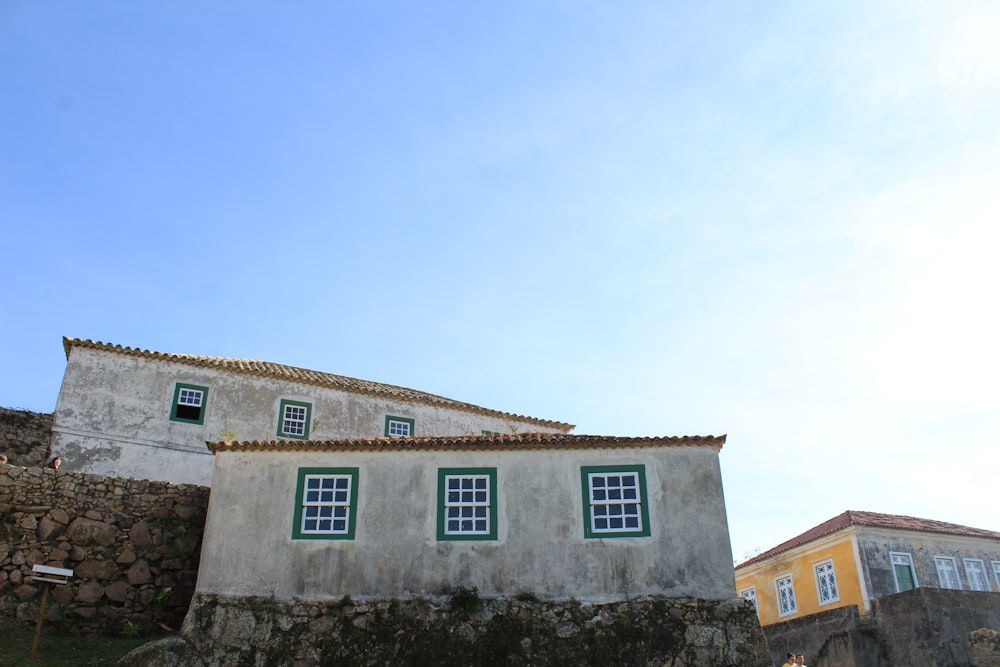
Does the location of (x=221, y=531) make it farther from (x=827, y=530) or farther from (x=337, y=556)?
(x=827, y=530)

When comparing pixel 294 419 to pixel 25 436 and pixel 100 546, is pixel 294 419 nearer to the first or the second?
pixel 25 436

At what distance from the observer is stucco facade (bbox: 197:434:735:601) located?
18.8 meters

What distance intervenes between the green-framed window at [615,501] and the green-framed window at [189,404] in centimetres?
1358

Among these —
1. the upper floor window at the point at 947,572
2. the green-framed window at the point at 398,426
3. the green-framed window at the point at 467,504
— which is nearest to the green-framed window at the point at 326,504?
the green-framed window at the point at 467,504

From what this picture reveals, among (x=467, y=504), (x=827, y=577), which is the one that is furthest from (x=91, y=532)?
(x=827, y=577)

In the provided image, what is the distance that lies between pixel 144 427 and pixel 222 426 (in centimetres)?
227

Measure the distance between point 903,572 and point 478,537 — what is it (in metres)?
16.2

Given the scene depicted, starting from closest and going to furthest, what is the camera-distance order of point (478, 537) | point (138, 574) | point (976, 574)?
point (478, 537) < point (138, 574) < point (976, 574)

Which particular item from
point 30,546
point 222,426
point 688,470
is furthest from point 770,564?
point 30,546

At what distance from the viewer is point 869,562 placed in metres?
27.8

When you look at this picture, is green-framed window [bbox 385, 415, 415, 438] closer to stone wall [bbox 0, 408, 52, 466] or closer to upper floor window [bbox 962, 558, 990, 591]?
stone wall [bbox 0, 408, 52, 466]

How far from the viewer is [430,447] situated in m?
20.0

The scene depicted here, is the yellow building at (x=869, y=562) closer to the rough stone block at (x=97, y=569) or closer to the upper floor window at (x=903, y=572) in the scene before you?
the upper floor window at (x=903, y=572)

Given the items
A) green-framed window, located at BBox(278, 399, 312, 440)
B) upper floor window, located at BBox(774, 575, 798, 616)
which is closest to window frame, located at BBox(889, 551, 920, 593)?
upper floor window, located at BBox(774, 575, 798, 616)
